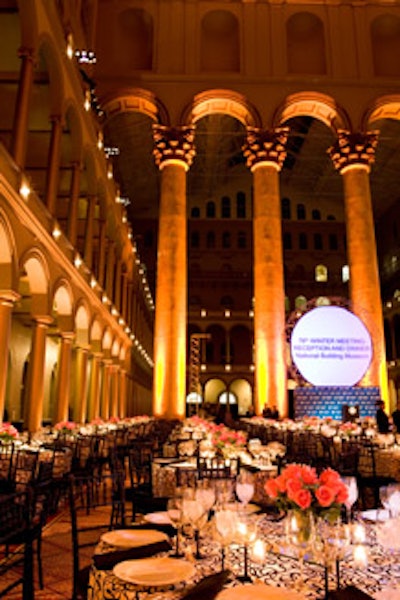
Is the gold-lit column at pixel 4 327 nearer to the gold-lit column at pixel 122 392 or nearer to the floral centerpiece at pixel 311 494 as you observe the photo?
the floral centerpiece at pixel 311 494

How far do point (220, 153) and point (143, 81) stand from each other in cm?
1287

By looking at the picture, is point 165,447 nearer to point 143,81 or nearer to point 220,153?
point 143,81

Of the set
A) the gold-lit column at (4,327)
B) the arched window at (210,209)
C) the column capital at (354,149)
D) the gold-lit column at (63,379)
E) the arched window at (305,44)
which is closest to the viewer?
the gold-lit column at (4,327)

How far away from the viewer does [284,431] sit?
1181cm

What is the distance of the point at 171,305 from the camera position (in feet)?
60.9

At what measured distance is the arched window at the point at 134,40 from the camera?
21641mm

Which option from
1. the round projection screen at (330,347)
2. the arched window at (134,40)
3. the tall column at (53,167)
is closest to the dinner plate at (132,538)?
the tall column at (53,167)

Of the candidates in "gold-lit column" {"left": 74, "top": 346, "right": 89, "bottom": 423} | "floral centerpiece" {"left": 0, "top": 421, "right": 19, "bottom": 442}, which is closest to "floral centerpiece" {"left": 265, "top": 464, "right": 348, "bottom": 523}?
"floral centerpiece" {"left": 0, "top": 421, "right": 19, "bottom": 442}

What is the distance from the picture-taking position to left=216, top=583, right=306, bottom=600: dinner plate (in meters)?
1.70

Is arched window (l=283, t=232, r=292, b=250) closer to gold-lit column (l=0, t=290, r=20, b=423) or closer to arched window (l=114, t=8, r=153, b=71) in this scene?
arched window (l=114, t=8, r=153, b=71)

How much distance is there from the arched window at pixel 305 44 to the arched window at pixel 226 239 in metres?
18.1

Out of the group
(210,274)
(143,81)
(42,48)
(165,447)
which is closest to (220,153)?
(210,274)

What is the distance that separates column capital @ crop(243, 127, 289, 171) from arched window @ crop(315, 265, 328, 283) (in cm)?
1962

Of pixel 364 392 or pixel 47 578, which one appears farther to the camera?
pixel 364 392
